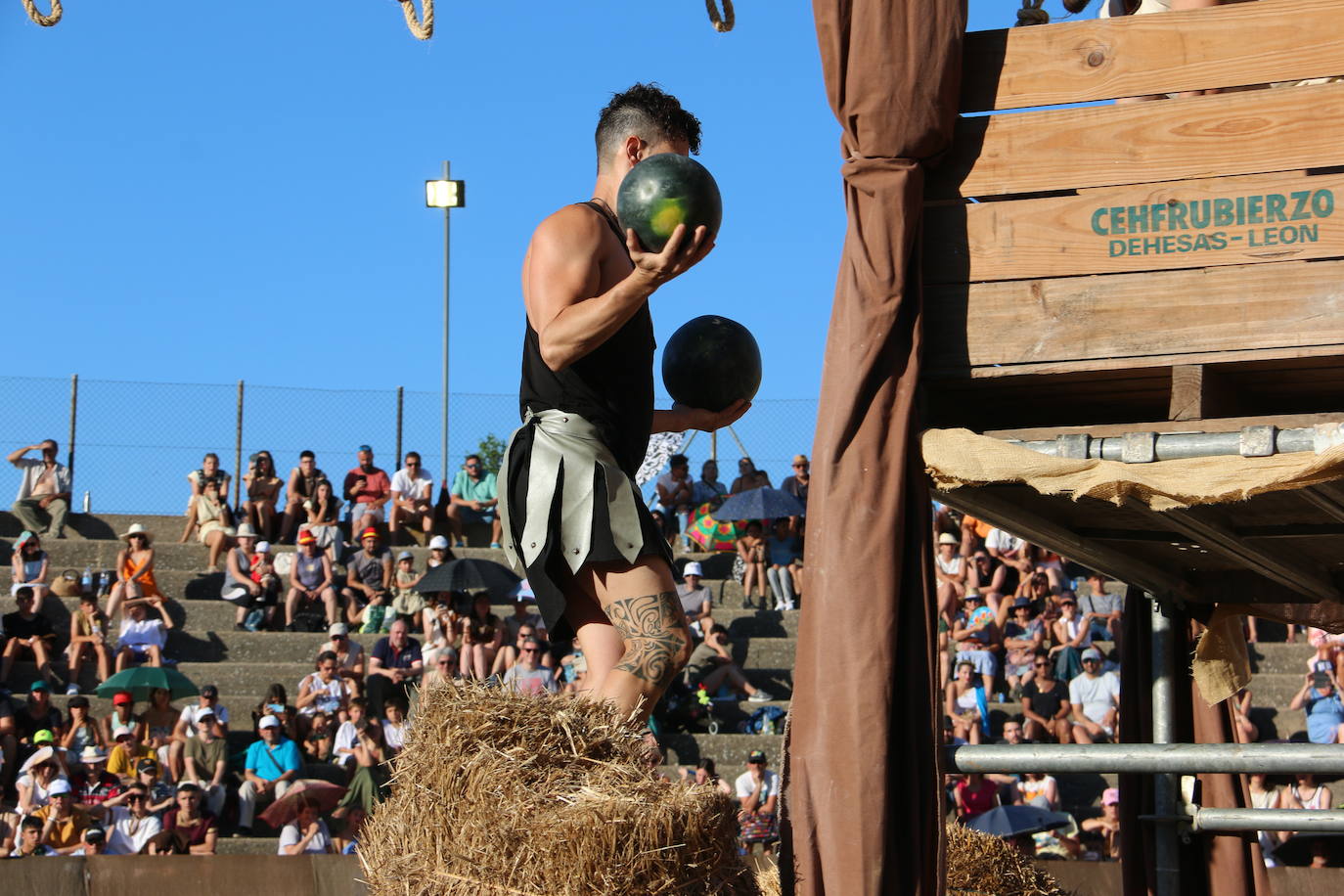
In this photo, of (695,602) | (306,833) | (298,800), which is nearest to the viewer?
(306,833)

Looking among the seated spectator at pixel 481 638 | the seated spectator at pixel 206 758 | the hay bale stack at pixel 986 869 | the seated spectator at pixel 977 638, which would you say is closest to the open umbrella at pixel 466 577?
the seated spectator at pixel 481 638

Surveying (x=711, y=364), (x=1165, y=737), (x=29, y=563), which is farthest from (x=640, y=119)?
(x=29, y=563)

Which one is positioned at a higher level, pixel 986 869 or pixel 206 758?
pixel 986 869

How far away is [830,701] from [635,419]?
1.04 m

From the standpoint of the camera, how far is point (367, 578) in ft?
60.4

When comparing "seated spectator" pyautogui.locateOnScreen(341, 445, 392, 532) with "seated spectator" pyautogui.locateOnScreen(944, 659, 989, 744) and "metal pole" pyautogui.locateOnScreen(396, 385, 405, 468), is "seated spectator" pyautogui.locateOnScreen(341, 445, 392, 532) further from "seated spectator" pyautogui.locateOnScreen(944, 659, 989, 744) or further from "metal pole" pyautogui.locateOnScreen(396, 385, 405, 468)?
"seated spectator" pyautogui.locateOnScreen(944, 659, 989, 744)

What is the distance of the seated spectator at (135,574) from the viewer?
57.6ft

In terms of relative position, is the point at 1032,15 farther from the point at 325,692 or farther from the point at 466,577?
the point at 466,577

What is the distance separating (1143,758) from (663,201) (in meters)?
1.88

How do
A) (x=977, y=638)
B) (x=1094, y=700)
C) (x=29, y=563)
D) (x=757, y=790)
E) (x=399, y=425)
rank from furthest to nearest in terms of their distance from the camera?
1. (x=399, y=425)
2. (x=29, y=563)
3. (x=977, y=638)
4. (x=1094, y=700)
5. (x=757, y=790)

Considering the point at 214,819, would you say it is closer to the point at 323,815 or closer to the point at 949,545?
the point at 323,815

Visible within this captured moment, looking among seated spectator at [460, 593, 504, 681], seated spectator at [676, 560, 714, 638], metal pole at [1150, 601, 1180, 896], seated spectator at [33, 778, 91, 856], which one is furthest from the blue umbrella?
metal pole at [1150, 601, 1180, 896]

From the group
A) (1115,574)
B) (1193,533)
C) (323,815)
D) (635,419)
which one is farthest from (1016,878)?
(323,815)

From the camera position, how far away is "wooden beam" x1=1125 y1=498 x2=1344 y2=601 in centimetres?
420
